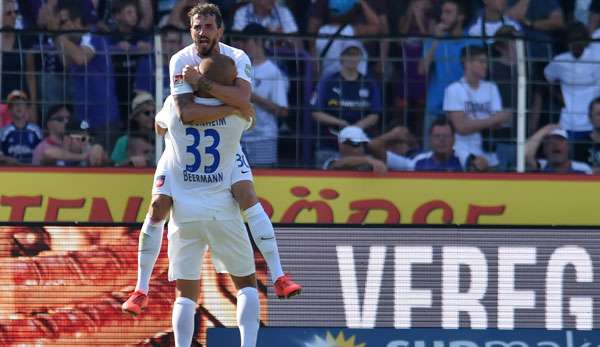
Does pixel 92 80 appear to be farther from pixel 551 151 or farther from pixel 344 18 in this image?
pixel 551 151

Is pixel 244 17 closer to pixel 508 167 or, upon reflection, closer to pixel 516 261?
pixel 508 167

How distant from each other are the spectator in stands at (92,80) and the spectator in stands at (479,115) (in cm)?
258

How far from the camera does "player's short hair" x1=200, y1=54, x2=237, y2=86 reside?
7.13 meters

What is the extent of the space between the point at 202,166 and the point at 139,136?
336 centimetres

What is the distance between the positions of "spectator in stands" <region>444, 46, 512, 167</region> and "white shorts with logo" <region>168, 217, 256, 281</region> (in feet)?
12.3

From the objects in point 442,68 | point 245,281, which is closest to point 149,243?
point 245,281

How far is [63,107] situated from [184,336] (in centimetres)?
347

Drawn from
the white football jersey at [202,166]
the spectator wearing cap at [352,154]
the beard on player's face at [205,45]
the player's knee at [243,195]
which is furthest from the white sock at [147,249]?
the spectator wearing cap at [352,154]

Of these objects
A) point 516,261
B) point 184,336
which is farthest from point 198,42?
point 516,261

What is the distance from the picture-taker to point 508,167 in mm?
10773

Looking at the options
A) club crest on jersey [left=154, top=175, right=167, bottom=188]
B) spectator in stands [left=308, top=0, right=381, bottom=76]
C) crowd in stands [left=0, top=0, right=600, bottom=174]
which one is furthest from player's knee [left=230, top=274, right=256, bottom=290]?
spectator in stands [left=308, top=0, right=381, bottom=76]

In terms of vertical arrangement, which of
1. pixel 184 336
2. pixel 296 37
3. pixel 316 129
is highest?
pixel 296 37

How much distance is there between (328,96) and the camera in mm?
10594

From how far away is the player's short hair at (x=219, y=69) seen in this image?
713 cm
